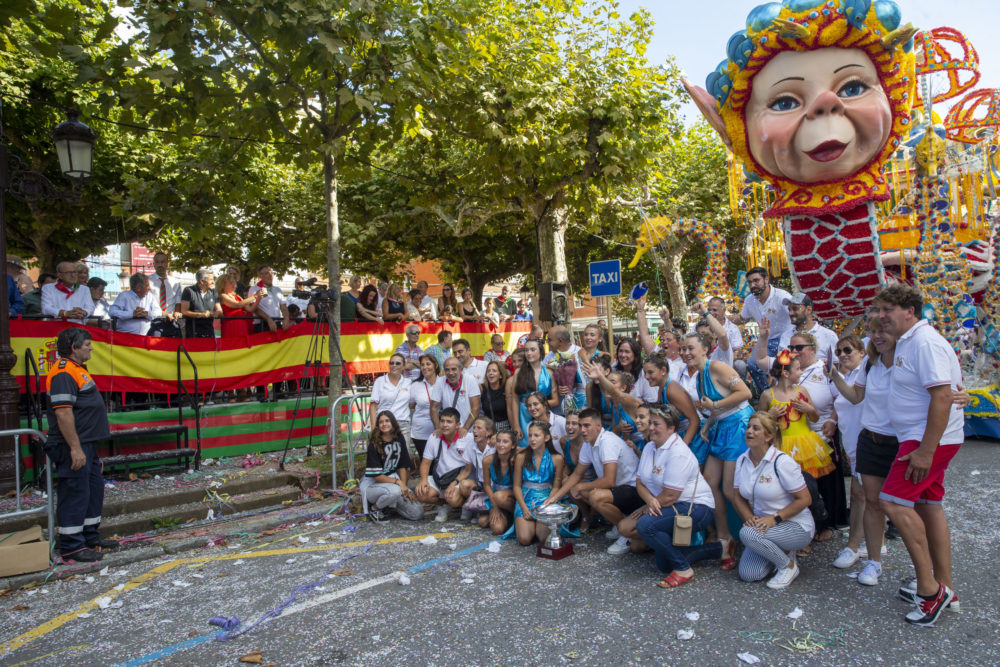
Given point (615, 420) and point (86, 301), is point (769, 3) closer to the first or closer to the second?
point (615, 420)

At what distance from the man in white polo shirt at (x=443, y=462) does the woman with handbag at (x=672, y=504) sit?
7.04 feet

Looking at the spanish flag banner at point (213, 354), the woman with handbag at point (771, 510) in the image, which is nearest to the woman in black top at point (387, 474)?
the spanish flag banner at point (213, 354)

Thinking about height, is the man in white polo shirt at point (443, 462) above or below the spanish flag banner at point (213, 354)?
below

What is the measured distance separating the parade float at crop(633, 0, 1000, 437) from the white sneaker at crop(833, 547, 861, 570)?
322 centimetres

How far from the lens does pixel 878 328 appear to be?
4.04 m

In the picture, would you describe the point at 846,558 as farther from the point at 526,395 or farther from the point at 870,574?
the point at 526,395

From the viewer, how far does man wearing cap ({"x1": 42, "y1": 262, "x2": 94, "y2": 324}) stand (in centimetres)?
788

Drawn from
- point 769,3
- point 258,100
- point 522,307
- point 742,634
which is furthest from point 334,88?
point 522,307

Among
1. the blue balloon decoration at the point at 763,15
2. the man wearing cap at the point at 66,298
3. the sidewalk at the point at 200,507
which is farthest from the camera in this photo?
the man wearing cap at the point at 66,298

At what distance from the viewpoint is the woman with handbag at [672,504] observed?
473 centimetres

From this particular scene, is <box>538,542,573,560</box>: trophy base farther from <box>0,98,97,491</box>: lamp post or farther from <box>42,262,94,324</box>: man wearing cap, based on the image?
<box>42,262,94,324</box>: man wearing cap

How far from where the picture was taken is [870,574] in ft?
14.5

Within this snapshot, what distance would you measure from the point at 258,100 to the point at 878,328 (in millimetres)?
6645

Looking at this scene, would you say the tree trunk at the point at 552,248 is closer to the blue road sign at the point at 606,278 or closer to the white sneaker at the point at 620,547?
the blue road sign at the point at 606,278
